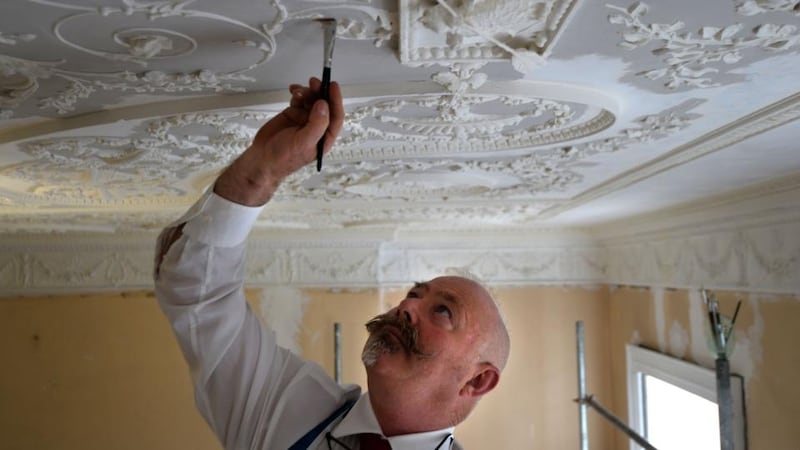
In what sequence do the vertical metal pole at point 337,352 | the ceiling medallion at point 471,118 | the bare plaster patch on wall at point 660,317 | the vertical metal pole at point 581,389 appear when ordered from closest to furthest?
the ceiling medallion at point 471,118, the bare plaster patch on wall at point 660,317, the vertical metal pole at point 581,389, the vertical metal pole at point 337,352

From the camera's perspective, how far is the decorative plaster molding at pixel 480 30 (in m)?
0.96

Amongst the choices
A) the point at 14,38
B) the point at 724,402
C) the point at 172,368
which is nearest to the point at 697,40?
the point at 14,38

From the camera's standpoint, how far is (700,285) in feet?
10.3

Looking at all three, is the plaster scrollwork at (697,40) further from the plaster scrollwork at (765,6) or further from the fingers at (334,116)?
the fingers at (334,116)

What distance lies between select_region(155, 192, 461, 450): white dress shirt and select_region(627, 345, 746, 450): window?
2234 millimetres

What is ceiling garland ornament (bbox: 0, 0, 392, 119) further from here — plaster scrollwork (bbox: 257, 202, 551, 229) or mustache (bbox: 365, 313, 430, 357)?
plaster scrollwork (bbox: 257, 202, 551, 229)

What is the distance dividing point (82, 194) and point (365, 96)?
1.88 metres

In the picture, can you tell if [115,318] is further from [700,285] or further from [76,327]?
[700,285]

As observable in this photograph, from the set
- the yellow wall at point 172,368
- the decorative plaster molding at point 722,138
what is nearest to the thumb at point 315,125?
the decorative plaster molding at point 722,138

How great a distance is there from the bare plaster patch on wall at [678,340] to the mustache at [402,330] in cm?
262

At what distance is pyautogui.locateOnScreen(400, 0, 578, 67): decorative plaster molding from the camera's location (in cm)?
96

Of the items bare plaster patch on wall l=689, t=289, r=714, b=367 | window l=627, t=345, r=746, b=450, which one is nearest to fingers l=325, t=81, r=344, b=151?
window l=627, t=345, r=746, b=450

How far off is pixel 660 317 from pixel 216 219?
3203 mm

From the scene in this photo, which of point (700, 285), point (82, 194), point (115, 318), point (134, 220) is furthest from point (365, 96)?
point (115, 318)
